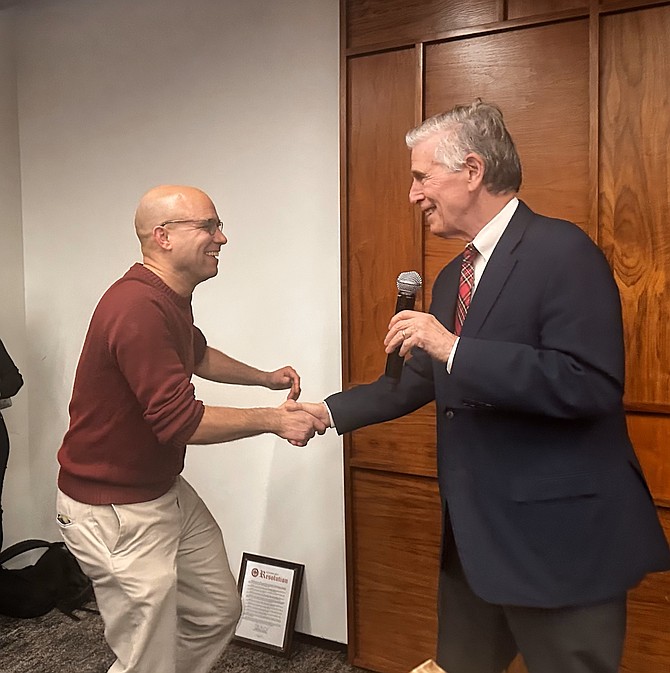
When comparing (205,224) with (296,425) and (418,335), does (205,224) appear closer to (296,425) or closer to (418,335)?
(296,425)

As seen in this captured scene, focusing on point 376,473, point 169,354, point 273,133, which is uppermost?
point 273,133

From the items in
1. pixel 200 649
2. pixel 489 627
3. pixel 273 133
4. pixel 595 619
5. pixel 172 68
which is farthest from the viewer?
pixel 172 68

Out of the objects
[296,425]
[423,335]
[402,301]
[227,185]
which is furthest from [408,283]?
[227,185]

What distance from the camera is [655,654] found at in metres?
2.26

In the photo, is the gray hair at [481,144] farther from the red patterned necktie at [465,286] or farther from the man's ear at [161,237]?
the man's ear at [161,237]

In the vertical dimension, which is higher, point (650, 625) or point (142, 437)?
point (142, 437)

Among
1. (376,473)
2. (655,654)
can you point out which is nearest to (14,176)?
(376,473)

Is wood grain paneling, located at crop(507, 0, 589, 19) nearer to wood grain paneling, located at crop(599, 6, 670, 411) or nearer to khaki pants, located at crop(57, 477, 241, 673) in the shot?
wood grain paneling, located at crop(599, 6, 670, 411)

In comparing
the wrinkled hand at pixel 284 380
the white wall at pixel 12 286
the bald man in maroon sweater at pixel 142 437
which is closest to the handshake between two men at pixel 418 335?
the bald man in maroon sweater at pixel 142 437

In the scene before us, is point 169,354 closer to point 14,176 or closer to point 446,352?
point 446,352

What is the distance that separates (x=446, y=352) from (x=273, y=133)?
58.9 inches

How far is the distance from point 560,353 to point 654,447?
31.3 inches

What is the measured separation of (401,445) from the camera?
261 centimetres

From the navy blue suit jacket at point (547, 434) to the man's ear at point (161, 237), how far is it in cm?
83
